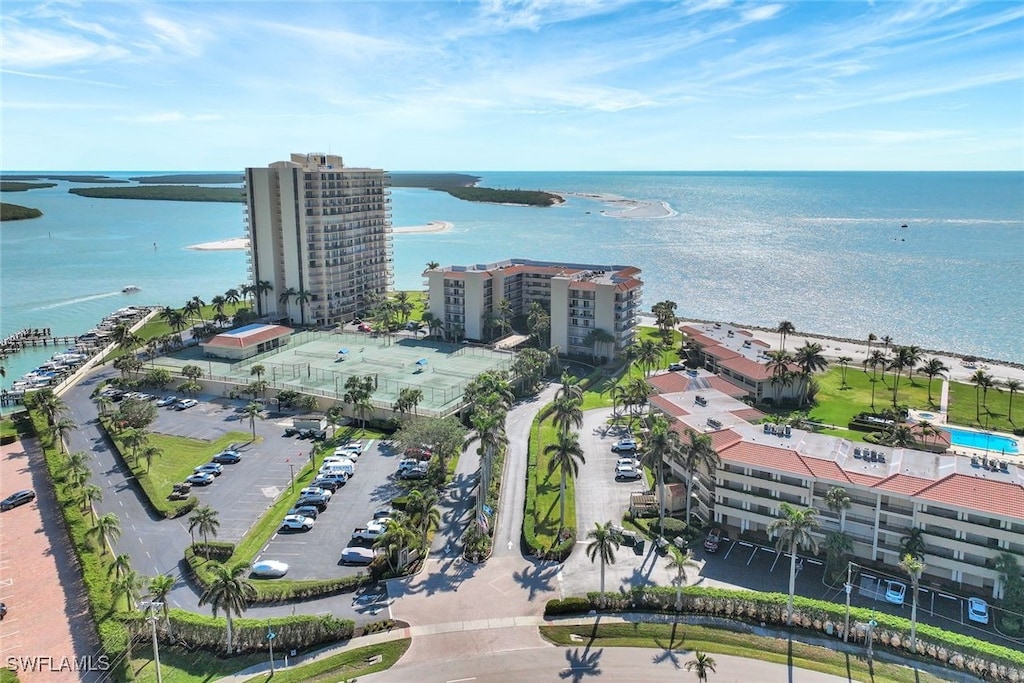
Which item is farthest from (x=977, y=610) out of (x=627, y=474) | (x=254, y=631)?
(x=254, y=631)

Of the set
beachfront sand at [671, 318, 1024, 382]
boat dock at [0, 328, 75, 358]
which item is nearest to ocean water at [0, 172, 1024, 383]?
boat dock at [0, 328, 75, 358]

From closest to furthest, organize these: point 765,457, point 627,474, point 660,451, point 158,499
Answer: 1. point 765,457
2. point 660,451
3. point 158,499
4. point 627,474

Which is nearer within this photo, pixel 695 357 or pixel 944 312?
pixel 695 357

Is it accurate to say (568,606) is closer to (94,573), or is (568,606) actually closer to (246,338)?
(94,573)

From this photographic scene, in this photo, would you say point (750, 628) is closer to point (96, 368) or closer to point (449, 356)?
point (449, 356)

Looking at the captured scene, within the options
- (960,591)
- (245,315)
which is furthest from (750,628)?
(245,315)

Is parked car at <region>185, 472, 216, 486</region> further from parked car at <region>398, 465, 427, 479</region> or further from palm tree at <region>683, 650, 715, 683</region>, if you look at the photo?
palm tree at <region>683, 650, 715, 683</region>
